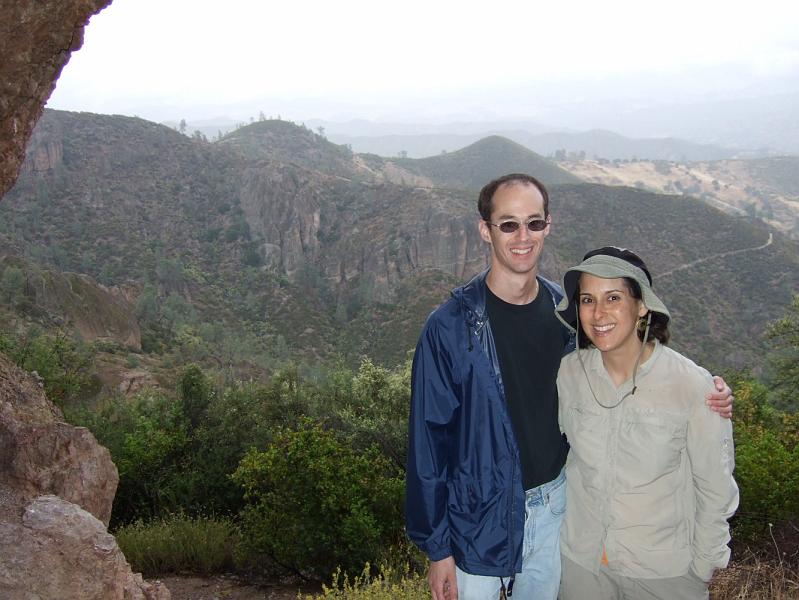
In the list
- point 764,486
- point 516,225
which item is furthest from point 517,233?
point 764,486

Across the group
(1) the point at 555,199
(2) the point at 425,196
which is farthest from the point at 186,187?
(1) the point at 555,199

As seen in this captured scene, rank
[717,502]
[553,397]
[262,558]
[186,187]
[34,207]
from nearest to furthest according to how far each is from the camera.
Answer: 1. [717,502]
2. [553,397]
3. [262,558]
4. [34,207]
5. [186,187]

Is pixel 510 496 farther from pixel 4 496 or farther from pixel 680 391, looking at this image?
pixel 4 496

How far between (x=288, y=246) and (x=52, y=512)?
49.1 meters

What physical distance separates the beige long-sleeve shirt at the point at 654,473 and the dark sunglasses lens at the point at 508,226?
71cm

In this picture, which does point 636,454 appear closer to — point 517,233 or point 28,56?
point 517,233

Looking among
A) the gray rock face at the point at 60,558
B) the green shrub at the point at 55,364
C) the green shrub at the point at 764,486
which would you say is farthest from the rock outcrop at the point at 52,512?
the green shrub at the point at 55,364

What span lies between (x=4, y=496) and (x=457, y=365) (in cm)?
339

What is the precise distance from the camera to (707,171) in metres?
145

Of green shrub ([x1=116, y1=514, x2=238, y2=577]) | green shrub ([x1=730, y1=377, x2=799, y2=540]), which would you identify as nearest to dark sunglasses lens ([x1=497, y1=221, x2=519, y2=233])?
green shrub ([x1=730, y1=377, x2=799, y2=540])

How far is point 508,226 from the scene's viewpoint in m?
2.78

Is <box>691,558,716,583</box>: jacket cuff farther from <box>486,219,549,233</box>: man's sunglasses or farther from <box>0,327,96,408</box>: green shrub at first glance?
<box>0,327,96,408</box>: green shrub

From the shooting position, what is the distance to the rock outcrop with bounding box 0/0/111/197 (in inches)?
165

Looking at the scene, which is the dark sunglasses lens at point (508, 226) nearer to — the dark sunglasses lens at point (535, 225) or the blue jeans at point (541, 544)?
the dark sunglasses lens at point (535, 225)
